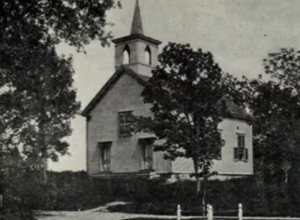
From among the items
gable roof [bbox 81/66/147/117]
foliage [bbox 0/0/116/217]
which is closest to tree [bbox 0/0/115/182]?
foliage [bbox 0/0/116/217]

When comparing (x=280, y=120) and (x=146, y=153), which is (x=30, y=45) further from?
(x=280, y=120)

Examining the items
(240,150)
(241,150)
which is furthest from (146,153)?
(241,150)

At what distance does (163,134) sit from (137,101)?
37.7ft

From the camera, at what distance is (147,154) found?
34.4m

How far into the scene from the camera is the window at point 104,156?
1443 inches

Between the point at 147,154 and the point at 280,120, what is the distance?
990 centimetres

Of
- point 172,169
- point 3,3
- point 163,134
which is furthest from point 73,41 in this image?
point 172,169

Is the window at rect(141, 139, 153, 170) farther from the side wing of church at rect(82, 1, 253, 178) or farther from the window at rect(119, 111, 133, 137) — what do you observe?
the window at rect(119, 111, 133, 137)

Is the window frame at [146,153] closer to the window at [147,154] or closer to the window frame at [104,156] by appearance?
the window at [147,154]

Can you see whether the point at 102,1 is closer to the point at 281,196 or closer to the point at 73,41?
the point at 73,41

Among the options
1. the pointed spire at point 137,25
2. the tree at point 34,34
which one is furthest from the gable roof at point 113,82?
the tree at point 34,34

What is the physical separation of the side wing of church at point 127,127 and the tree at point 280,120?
3167 mm

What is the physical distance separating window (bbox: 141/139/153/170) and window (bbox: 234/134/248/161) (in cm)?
819

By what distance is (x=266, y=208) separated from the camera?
2475 cm
